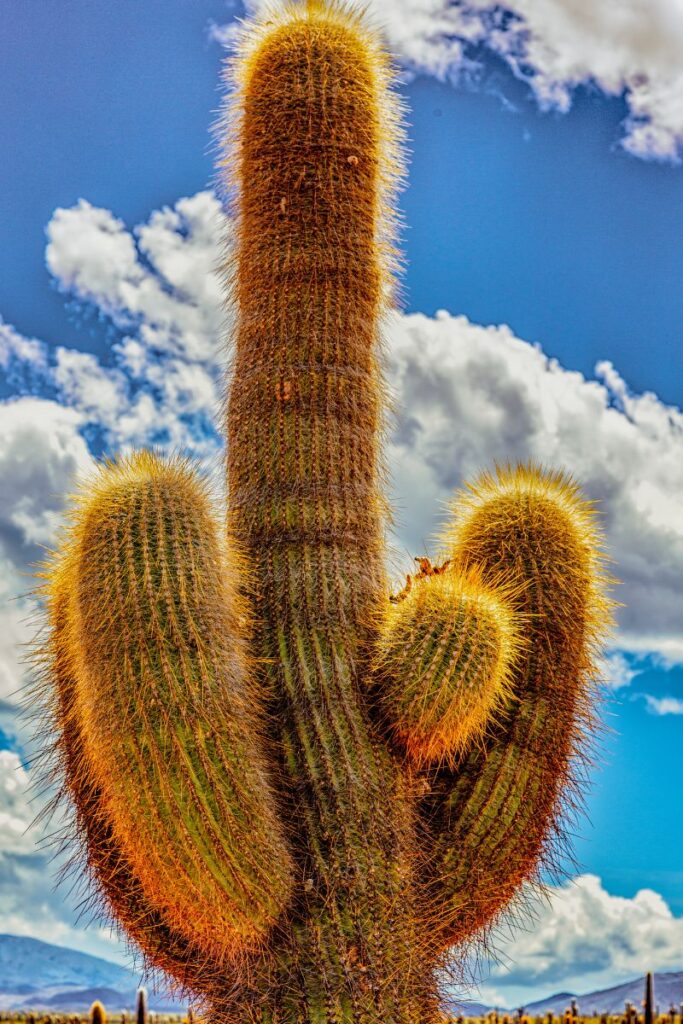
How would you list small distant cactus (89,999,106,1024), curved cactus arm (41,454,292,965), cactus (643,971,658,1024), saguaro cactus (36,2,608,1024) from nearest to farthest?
curved cactus arm (41,454,292,965) → saguaro cactus (36,2,608,1024) → small distant cactus (89,999,106,1024) → cactus (643,971,658,1024)

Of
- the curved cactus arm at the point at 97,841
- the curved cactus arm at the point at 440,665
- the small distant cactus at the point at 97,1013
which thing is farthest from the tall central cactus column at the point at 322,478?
the small distant cactus at the point at 97,1013

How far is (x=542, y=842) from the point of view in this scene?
6.05 metres

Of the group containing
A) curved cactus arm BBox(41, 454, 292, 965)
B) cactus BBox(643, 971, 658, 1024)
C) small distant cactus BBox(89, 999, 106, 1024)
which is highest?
curved cactus arm BBox(41, 454, 292, 965)

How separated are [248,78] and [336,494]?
2770 millimetres

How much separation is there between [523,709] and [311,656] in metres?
1.18

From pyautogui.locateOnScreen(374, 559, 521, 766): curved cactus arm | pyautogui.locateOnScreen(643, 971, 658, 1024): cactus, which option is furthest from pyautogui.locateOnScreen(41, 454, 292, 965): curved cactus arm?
pyautogui.locateOnScreen(643, 971, 658, 1024): cactus

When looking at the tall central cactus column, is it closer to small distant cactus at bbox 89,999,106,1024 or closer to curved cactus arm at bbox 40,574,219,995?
curved cactus arm at bbox 40,574,219,995

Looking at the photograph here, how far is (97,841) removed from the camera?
19.0 feet

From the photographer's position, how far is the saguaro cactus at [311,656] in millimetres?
5043

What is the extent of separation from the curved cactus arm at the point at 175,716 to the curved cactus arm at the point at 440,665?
697 millimetres

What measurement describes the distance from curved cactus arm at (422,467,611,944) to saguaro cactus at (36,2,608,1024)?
1cm

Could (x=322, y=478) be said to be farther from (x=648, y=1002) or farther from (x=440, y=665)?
(x=648, y=1002)

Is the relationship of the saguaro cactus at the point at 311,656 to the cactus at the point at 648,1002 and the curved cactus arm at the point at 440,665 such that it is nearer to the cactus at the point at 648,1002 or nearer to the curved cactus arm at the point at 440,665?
the curved cactus arm at the point at 440,665

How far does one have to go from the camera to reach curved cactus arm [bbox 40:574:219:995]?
558cm
